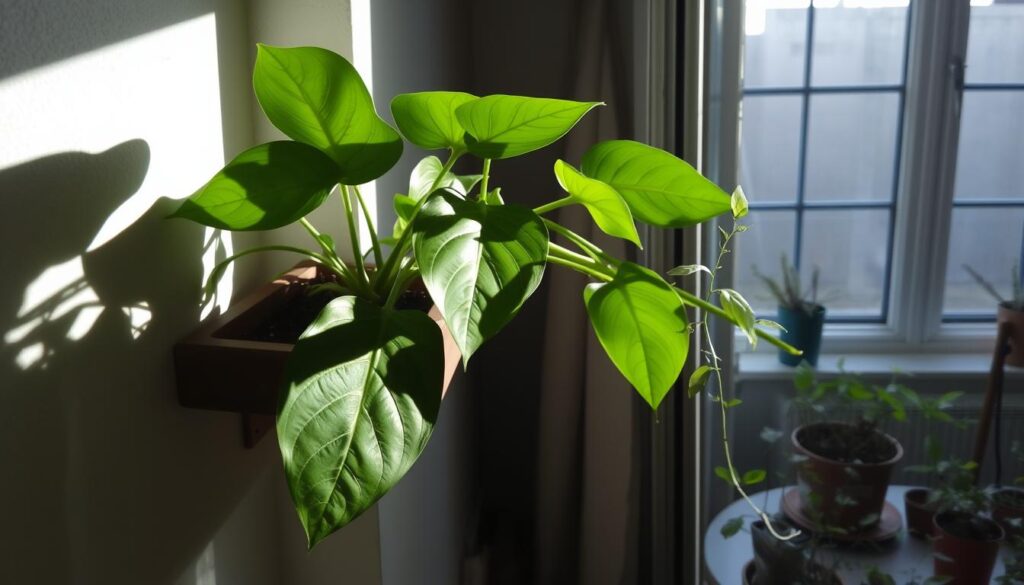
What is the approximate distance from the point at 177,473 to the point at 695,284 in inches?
38.3

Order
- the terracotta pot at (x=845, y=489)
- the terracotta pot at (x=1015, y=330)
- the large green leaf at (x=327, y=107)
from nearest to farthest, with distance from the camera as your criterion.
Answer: the large green leaf at (x=327, y=107)
the terracotta pot at (x=845, y=489)
the terracotta pot at (x=1015, y=330)

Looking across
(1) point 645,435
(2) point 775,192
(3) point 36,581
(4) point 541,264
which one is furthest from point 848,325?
(3) point 36,581

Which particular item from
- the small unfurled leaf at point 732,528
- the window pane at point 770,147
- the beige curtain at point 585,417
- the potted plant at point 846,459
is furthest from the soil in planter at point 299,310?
the window pane at point 770,147

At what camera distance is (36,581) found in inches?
22.2

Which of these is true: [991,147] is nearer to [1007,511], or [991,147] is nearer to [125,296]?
[1007,511]

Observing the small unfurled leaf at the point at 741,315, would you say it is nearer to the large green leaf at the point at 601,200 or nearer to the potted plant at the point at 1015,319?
the large green leaf at the point at 601,200

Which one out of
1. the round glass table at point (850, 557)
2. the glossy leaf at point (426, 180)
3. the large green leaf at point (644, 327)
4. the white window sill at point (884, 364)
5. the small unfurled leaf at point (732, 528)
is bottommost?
the round glass table at point (850, 557)

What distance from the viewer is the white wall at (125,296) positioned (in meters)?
0.55

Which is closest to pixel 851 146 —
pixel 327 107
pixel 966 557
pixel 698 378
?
pixel 966 557

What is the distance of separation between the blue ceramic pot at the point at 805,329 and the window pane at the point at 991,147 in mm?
552

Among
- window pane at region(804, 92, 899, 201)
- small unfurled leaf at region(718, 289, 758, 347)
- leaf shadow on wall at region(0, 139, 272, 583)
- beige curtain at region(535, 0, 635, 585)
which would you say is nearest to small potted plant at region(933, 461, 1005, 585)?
beige curtain at region(535, 0, 635, 585)

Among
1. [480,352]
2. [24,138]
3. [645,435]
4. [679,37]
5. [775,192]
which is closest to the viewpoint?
[24,138]

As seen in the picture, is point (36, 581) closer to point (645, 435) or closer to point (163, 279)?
point (163, 279)

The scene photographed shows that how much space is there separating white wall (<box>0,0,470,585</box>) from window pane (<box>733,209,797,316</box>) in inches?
65.2
